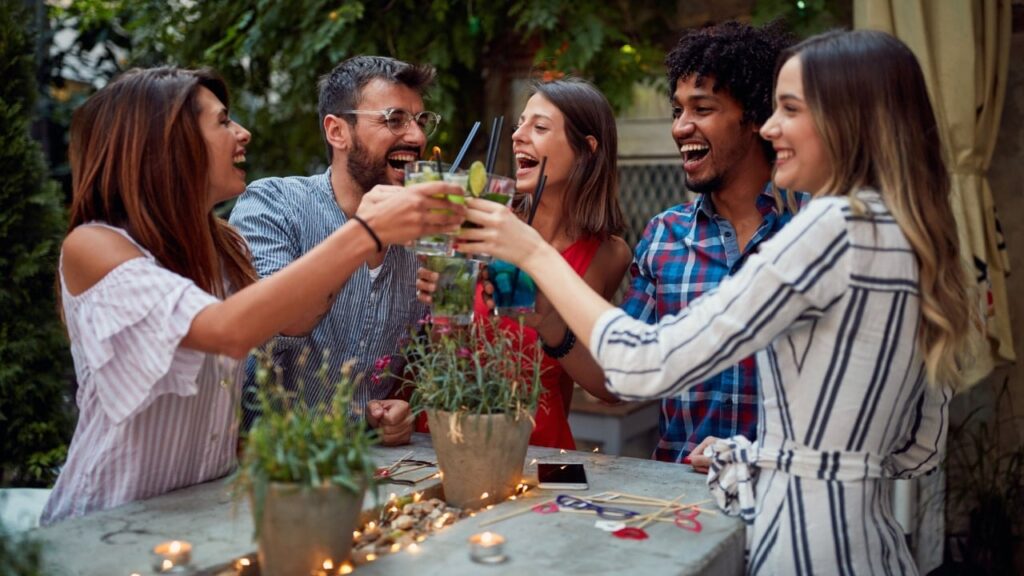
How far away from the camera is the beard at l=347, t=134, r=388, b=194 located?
9.10ft

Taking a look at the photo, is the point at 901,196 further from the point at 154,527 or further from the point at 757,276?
the point at 154,527

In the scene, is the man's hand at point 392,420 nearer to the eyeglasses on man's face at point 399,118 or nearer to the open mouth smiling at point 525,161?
the open mouth smiling at point 525,161

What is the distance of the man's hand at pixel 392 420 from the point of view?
2.25 meters

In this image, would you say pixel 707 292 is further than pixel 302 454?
Yes

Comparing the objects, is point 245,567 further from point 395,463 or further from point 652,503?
point 652,503

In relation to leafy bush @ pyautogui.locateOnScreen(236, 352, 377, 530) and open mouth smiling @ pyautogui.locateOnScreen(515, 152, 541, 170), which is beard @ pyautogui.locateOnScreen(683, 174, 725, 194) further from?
leafy bush @ pyautogui.locateOnScreen(236, 352, 377, 530)

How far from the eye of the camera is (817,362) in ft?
5.06

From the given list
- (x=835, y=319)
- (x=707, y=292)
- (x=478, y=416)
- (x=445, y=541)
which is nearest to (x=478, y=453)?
(x=478, y=416)

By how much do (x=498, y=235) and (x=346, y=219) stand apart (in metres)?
1.08

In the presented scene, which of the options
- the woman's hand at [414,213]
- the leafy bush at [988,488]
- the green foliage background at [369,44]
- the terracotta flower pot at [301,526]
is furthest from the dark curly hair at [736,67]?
the leafy bush at [988,488]

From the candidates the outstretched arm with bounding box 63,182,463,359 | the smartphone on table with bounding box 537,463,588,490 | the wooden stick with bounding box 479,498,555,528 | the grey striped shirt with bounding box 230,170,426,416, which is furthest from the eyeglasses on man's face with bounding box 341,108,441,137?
the wooden stick with bounding box 479,498,555,528

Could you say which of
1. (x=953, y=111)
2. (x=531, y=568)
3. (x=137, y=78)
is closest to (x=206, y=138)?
(x=137, y=78)

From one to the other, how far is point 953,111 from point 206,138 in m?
2.45

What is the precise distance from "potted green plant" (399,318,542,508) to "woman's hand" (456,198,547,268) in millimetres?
184
